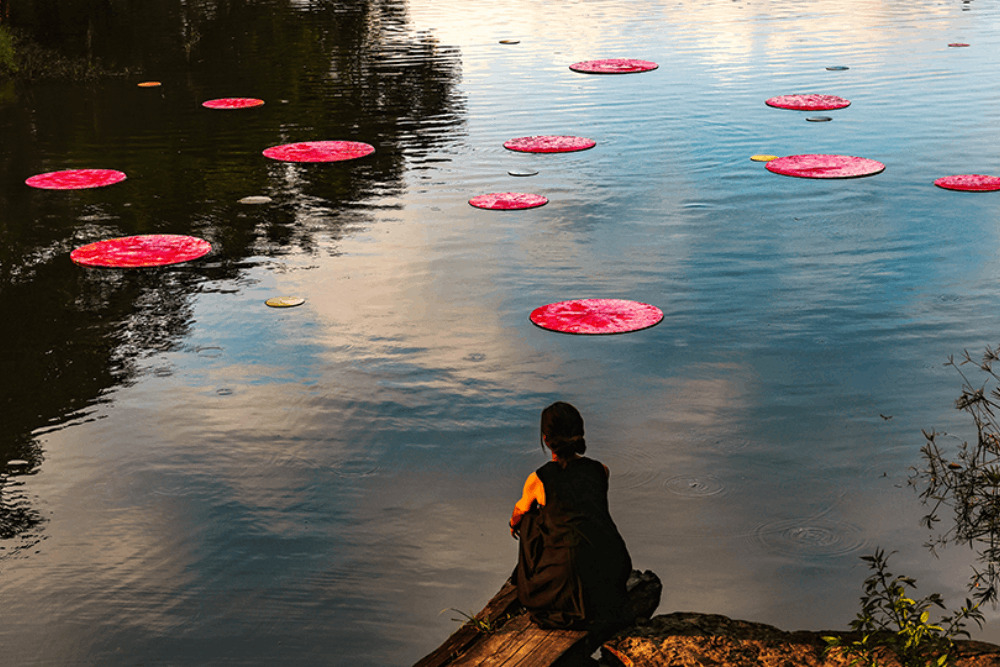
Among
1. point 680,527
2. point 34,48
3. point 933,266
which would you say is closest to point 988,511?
point 680,527

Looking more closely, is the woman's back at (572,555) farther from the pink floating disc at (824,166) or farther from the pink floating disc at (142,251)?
the pink floating disc at (824,166)

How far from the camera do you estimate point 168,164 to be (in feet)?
42.2

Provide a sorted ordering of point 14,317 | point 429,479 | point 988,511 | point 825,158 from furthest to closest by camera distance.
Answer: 1. point 825,158
2. point 14,317
3. point 429,479
4. point 988,511

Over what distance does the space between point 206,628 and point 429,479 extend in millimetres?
1547

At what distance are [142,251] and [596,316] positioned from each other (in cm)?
411

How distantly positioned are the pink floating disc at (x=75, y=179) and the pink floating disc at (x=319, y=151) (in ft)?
5.86

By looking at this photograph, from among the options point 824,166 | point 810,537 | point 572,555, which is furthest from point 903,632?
point 824,166

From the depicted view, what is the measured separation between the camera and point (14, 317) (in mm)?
8273

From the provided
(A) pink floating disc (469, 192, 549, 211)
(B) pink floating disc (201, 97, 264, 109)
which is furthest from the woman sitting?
(B) pink floating disc (201, 97, 264, 109)

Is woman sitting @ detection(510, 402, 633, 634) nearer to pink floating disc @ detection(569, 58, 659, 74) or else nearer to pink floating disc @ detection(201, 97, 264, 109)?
pink floating disc @ detection(201, 97, 264, 109)

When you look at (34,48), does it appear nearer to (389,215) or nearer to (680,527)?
(389,215)

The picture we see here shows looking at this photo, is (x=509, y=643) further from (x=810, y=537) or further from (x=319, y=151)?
(x=319, y=151)

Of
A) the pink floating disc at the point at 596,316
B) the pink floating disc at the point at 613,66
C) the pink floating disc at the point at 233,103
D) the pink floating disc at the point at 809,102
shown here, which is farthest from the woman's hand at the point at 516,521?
the pink floating disc at the point at 613,66

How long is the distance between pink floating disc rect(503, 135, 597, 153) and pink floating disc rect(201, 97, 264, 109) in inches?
179
